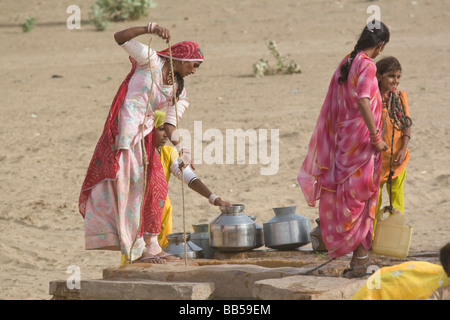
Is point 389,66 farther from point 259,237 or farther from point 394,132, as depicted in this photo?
point 259,237

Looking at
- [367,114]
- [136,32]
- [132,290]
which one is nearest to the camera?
[367,114]

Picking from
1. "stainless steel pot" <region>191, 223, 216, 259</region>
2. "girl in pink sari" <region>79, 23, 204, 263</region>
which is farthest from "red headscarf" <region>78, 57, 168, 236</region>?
"stainless steel pot" <region>191, 223, 216, 259</region>

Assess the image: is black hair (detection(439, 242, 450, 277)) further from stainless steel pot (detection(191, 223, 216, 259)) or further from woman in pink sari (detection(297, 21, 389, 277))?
stainless steel pot (detection(191, 223, 216, 259))

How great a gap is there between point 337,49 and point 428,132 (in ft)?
18.1

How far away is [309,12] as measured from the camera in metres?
20.3

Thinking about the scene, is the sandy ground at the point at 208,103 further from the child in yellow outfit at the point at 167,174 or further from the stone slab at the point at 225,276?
the stone slab at the point at 225,276

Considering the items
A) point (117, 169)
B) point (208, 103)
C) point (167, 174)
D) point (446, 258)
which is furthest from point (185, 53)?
point (208, 103)

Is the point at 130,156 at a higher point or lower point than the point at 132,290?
higher

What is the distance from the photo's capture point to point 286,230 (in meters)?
6.86

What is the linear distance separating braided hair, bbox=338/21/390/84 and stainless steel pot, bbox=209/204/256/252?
5.66ft

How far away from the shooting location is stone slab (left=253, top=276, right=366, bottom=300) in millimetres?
4938

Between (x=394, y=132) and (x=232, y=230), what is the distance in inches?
60.8
